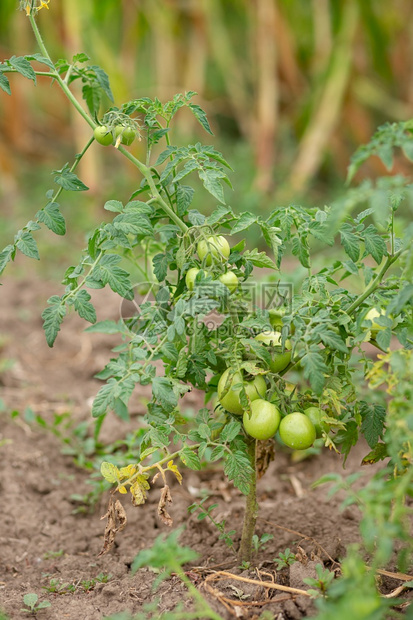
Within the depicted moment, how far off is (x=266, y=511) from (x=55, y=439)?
0.92 metres

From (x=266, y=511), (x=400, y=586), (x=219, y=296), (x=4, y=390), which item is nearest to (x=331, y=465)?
(x=266, y=511)

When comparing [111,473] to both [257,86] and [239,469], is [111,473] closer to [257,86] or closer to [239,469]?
[239,469]

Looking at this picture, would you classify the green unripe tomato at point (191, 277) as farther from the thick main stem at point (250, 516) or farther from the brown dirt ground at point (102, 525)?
the brown dirt ground at point (102, 525)

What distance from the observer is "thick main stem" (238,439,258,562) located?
1.68 m

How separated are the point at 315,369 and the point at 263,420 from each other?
19cm

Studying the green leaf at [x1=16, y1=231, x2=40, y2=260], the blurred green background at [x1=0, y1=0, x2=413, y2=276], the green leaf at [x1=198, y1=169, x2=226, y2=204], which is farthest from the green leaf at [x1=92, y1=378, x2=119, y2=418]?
the blurred green background at [x1=0, y1=0, x2=413, y2=276]

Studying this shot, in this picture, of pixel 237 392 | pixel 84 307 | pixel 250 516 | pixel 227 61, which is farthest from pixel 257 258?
pixel 227 61

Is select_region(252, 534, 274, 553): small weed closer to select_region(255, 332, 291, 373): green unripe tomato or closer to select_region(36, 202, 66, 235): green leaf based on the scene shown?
select_region(255, 332, 291, 373): green unripe tomato

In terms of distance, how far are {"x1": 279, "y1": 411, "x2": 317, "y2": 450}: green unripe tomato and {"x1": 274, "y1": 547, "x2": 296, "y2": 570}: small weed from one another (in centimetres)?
38

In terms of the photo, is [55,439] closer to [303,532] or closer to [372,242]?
[303,532]

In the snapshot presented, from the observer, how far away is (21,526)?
208 centimetres

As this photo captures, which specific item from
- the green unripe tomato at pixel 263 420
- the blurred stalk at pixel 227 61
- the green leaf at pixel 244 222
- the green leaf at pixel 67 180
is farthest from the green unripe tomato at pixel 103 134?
the blurred stalk at pixel 227 61

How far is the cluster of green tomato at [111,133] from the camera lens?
4.95 feet

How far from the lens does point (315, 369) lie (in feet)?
4.48
